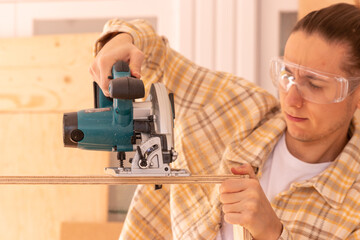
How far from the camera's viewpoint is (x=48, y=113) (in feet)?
8.40

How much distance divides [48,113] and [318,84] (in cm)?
150

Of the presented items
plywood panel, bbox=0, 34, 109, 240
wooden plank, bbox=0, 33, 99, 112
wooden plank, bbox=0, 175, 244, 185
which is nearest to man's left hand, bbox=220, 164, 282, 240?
wooden plank, bbox=0, 175, 244, 185

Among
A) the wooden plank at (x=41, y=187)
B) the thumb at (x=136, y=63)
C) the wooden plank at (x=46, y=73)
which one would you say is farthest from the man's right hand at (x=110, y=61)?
the wooden plank at (x=46, y=73)

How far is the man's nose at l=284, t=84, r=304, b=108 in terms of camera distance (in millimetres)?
1405

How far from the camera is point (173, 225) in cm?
150

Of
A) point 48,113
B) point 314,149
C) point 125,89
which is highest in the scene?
point 125,89

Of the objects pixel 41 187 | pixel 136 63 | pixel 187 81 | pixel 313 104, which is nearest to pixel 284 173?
pixel 313 104

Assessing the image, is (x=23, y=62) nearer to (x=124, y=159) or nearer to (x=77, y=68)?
(x=77, y=68)

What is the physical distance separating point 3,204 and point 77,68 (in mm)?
771

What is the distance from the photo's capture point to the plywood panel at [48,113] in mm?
2260

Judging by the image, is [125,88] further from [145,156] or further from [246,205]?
[246,205]

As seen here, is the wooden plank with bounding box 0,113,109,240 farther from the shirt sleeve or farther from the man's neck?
the man's neck

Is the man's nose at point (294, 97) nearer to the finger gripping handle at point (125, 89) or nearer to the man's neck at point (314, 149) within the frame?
the man's neck at point (314, 149)

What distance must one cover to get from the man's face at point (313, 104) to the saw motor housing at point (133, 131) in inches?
19.0
